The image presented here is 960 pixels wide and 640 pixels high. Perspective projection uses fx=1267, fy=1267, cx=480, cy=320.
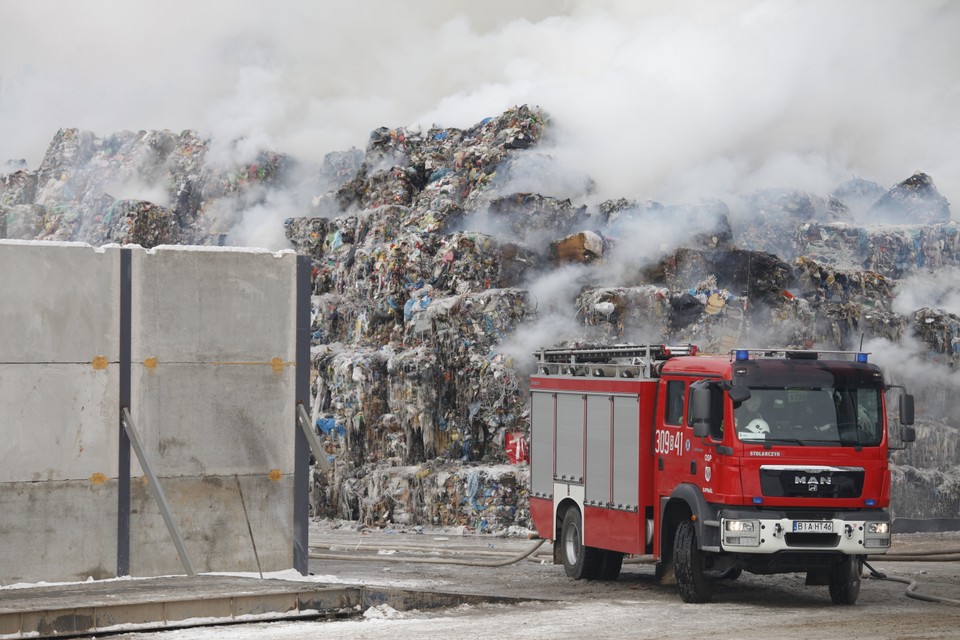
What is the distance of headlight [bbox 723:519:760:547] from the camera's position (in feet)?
42.9

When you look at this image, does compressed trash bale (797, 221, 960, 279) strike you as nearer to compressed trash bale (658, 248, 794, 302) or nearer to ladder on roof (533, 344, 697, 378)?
compressed trash bale (658, 248, 794, 302)

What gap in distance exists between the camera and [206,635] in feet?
36.8

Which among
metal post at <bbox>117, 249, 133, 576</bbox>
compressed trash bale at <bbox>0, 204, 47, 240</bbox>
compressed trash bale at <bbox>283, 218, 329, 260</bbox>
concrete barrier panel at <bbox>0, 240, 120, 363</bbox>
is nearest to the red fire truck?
metal post at <bbox>117, 249, 133, 576</bbox>

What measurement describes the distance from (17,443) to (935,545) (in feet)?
50.2

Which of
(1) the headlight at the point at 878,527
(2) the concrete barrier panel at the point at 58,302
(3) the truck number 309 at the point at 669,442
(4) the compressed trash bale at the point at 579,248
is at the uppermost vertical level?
(4) the compressed trash bale at the point at 579,248

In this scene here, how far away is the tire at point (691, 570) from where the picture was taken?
45.0ft

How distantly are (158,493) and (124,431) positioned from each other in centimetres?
85

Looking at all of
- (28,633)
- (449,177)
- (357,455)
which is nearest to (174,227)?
(449,177)

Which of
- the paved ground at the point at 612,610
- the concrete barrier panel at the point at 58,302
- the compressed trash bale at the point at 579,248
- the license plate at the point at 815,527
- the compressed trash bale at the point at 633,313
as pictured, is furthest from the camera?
the compressed trash bale at the point at 579,248

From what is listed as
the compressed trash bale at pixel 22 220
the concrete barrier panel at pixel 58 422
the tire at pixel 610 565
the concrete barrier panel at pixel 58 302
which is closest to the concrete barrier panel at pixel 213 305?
the concrete barrier panel at pixel 58 302

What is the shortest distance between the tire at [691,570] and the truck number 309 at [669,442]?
84cm

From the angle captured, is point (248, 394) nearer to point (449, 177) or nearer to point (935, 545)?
point (935, 545)

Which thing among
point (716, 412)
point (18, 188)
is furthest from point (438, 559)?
point (18, 188)

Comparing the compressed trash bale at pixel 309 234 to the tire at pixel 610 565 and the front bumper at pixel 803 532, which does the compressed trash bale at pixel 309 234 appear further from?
the front bumper at pixel 803 532
